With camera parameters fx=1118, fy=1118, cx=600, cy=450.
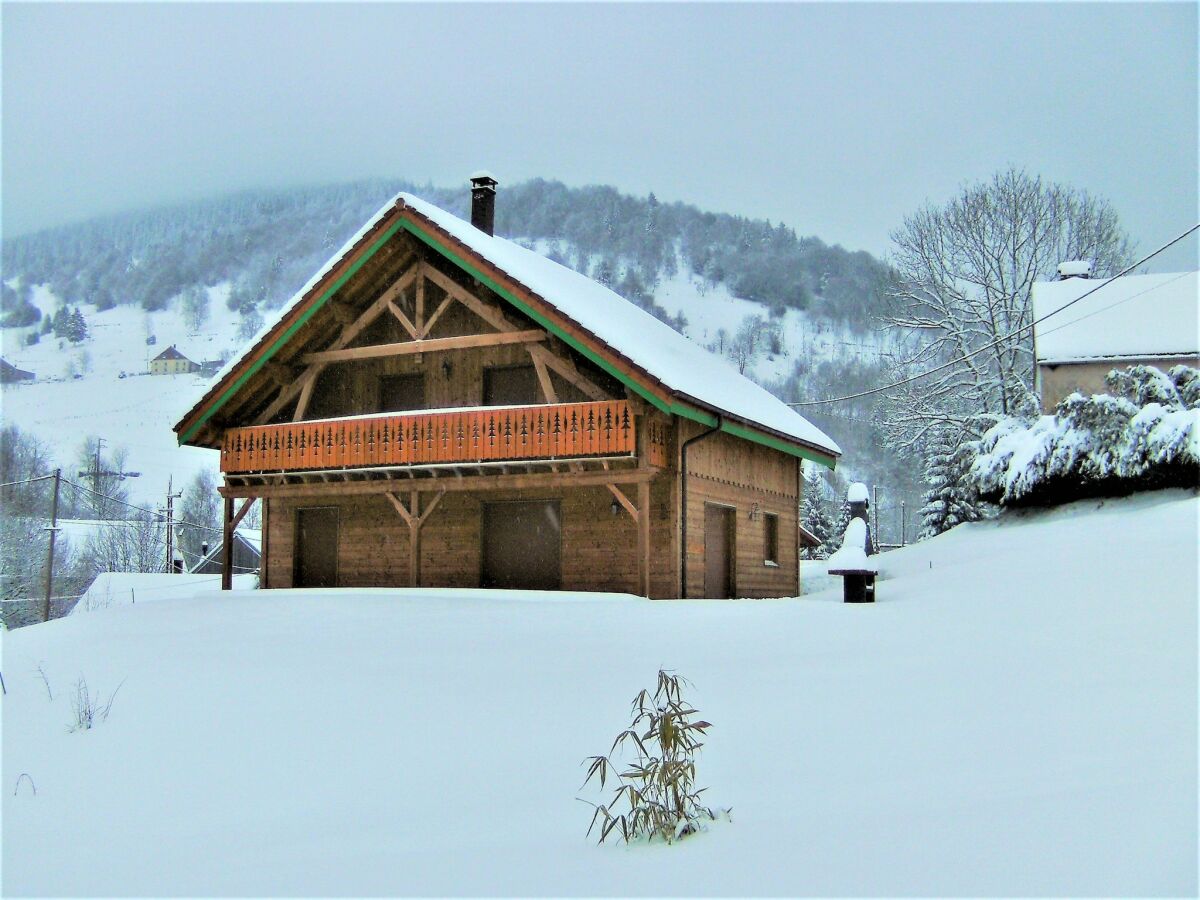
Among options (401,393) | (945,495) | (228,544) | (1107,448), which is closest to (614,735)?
(401,393)

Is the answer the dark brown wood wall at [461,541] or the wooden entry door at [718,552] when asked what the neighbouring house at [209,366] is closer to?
the dark brown wood wall at [461,541]

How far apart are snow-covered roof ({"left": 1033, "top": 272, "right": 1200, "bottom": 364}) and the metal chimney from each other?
16.5m

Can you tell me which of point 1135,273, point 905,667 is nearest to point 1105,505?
point 905,667

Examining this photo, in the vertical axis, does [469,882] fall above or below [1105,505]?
below

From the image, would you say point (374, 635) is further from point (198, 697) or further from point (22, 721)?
point (22, 721)

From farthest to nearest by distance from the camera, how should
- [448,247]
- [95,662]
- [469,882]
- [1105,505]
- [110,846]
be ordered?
1. [1105,505]
2. [448,247]
3. [95,662]
4. [110,846]
5. [469,882]

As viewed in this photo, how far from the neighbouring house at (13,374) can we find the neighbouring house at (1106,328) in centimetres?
14394

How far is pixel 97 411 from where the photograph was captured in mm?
130125

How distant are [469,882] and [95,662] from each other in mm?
8551

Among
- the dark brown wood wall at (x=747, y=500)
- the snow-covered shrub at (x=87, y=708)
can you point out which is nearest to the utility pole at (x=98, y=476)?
the dark brown wood wall at (x=747, y=500)

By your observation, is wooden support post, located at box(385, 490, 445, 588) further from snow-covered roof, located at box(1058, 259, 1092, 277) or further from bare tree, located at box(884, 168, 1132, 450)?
snow-covered roof, located at box(1058, 259, 1092, 277)

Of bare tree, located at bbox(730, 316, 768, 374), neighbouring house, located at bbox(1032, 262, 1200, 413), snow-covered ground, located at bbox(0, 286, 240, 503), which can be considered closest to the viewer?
neighbouring house, located at bbox(1032, 262, 1200, 413)

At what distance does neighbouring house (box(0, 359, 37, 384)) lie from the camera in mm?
147000

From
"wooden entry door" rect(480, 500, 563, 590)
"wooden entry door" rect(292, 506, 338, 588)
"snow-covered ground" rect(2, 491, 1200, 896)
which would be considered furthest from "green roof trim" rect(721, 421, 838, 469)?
"wooden entry door" rect(292, 506, 338, 588)
